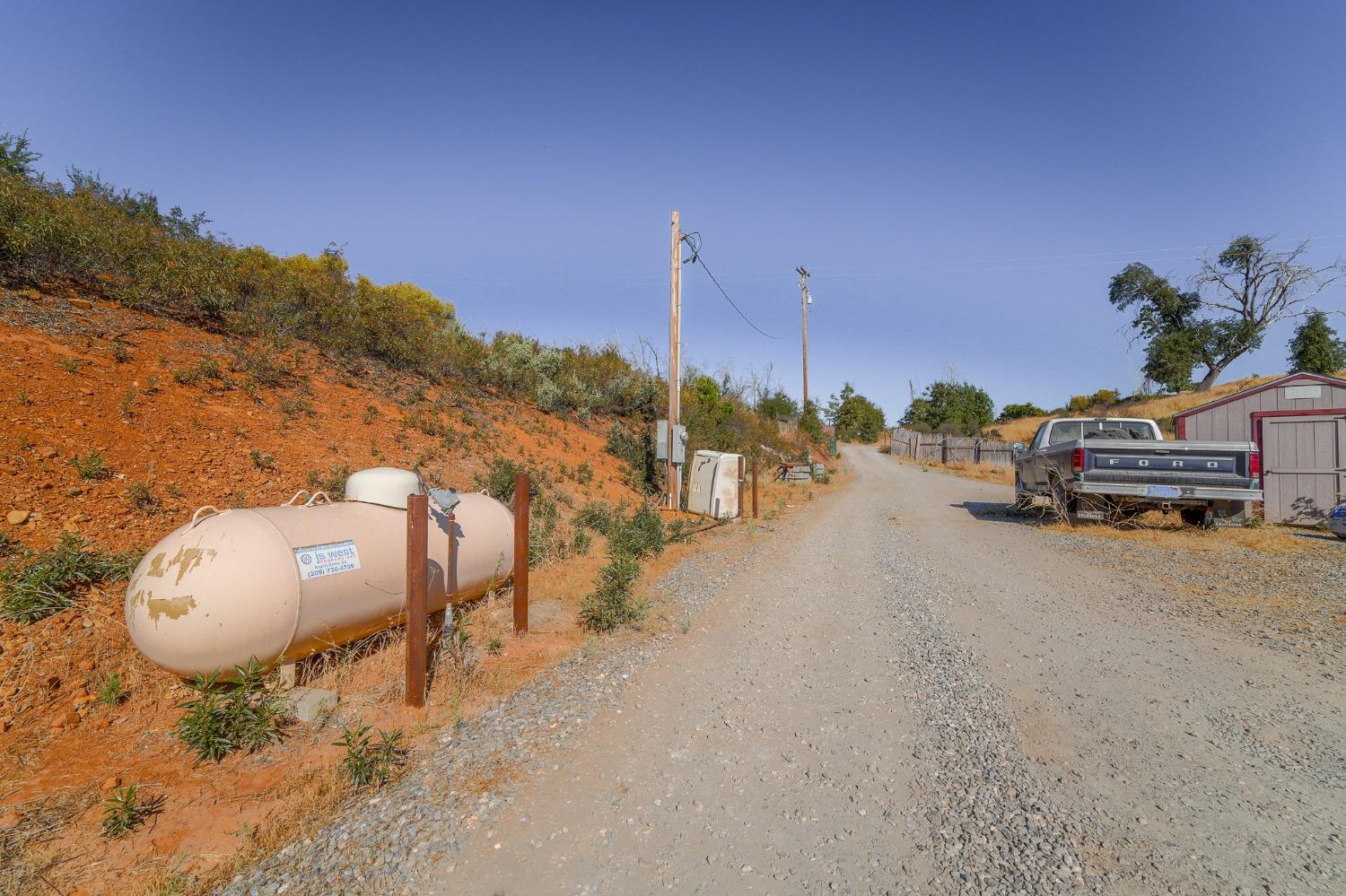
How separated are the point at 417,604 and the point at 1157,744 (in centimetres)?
467

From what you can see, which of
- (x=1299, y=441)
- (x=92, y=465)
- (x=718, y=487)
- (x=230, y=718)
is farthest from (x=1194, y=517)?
(x=92, y=465)

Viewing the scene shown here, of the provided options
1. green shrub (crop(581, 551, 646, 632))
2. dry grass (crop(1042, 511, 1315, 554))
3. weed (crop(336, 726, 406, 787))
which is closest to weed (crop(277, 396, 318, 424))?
green shrub (crop(581, 551, 646, 632))

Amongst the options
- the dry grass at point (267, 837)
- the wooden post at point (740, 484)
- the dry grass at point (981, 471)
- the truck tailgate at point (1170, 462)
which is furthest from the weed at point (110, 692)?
the dry grass at point (981, 471)

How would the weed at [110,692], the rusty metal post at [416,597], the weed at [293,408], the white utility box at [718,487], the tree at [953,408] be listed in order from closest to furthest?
the weed at [110,692]
the rusty metal post at [416,597]
the weed at [293,408]
the white utility box at [718,487]
the tree at [953,408]

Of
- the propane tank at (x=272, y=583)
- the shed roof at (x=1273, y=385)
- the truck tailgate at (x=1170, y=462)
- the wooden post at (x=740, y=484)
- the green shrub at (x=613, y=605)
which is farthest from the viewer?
the wooden post at (x=740, y=484)

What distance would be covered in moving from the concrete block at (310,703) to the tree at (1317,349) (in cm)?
5323

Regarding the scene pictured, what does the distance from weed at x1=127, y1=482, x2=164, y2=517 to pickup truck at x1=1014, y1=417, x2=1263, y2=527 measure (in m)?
13.3

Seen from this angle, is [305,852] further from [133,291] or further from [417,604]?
[133,291]

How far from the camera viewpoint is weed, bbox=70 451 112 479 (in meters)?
5.98

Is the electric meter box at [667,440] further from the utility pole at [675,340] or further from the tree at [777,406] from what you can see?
the tree at [777,406]

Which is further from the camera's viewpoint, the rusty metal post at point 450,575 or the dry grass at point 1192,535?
the dry grass at point 1192,535

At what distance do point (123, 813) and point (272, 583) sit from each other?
1.43 metres

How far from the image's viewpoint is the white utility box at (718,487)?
14531mm

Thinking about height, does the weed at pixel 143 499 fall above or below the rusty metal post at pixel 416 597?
above
